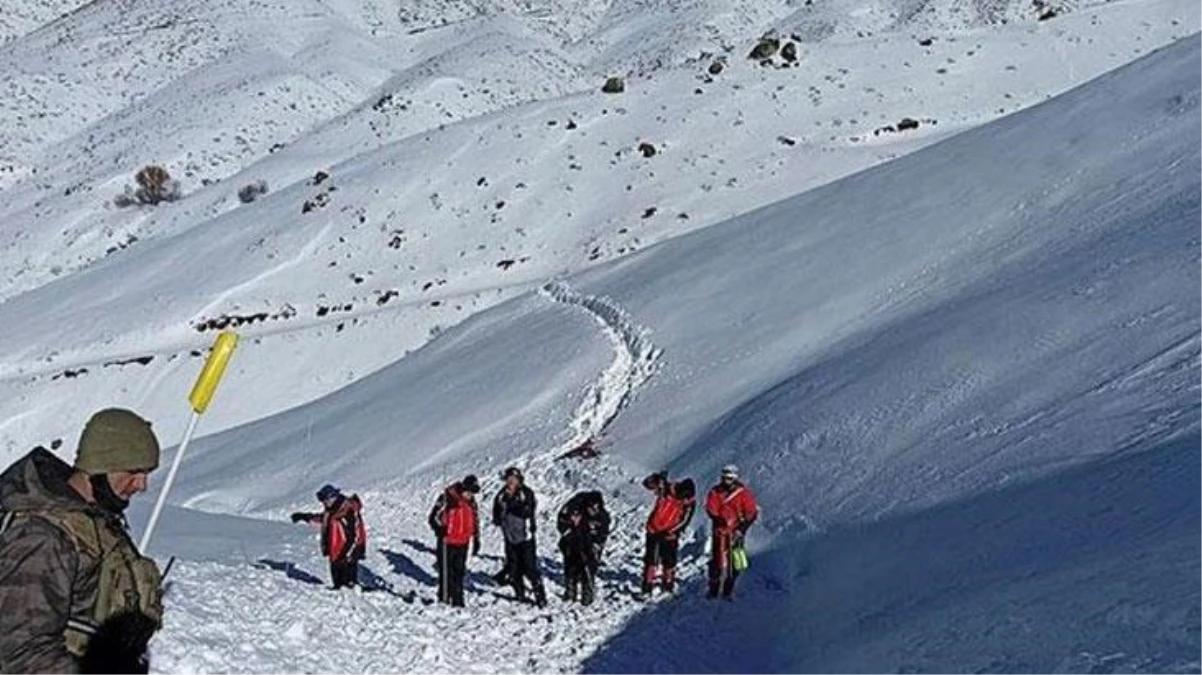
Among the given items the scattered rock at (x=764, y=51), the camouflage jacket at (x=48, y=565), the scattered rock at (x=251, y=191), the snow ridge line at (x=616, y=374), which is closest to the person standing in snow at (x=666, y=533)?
the snow ridge line at (x=616, y=374)

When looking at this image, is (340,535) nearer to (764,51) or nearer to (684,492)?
(684,492)

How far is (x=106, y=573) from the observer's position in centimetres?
477

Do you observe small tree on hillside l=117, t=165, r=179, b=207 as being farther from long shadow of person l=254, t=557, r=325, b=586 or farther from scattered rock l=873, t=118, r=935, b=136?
long shadow of person l=254, t=557, r=325, b=586

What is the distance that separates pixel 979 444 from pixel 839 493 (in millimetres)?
1852

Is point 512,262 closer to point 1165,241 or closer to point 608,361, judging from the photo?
point 608,361

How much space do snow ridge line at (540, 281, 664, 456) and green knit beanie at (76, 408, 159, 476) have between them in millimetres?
20680

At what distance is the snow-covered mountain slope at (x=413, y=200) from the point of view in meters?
43.7

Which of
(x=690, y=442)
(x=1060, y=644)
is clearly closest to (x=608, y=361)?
(x=690, y=442)

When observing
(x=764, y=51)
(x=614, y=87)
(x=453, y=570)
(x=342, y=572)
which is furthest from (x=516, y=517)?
(x=764, y=51)

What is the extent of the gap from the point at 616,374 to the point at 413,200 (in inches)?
1093

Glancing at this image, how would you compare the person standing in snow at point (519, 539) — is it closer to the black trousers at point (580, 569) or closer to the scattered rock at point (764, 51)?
the black trousers at point (580, 569)

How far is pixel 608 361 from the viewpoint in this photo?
3055cm

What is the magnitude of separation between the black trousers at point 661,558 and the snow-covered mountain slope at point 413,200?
82.6 feet

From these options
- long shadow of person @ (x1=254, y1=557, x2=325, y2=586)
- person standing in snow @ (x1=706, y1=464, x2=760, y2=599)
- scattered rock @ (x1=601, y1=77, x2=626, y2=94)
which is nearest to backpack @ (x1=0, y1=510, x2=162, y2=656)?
person standing in snow @ (x1=706, y1=464, x2=760, y2=599)
